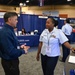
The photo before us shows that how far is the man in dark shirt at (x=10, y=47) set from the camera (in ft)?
7.61

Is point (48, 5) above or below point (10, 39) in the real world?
below

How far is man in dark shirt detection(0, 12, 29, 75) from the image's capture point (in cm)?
232

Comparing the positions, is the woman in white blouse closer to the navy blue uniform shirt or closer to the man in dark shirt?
the man in dark shirt

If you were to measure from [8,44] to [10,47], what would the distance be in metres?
0.05

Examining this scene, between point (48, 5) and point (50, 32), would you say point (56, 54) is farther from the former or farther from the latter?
point (48, 5)

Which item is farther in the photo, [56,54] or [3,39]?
[56,54]

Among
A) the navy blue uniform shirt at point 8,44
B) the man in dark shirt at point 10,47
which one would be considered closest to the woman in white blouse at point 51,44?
the man in dark shirt at point 10,47

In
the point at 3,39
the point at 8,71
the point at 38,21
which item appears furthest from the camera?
the point at 38,21

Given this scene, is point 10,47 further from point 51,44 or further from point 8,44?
point 51,44

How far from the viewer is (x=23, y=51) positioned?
243 centimetres

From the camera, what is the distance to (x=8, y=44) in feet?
7.56

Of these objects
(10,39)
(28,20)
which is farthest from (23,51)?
(28,20)

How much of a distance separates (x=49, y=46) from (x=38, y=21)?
298 inches

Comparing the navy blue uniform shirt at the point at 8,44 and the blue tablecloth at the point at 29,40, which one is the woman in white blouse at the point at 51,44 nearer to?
the navy blue uniform shirt at the point at 8,44
